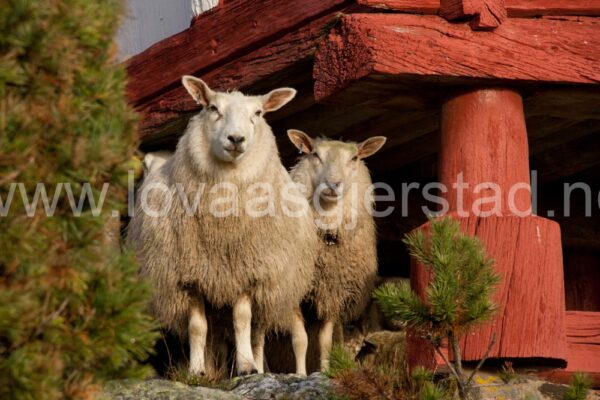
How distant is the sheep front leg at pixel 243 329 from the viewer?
8.51m

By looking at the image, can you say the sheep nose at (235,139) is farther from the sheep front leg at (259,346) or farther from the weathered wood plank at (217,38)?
the sheep front leg at (259,346)

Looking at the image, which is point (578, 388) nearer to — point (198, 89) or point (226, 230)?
point (226, 230)

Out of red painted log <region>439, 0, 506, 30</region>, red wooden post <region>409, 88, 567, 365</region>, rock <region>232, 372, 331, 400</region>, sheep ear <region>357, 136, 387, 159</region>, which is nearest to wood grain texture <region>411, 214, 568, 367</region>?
red wooden post <region>409, 88, 567, 365</region>

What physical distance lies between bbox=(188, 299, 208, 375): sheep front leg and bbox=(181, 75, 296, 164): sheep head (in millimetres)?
1128

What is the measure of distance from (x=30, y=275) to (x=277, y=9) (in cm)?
520

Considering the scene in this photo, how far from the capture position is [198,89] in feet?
29.8

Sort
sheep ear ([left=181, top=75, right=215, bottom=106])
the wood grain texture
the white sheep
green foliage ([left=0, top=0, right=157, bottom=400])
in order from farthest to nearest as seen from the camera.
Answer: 1. sheep ear ([left=181, top=75, right=215, bottom=106])
2. the white sheep
3. the wood grain texture
4. green foliage ([left=0, top=0, right=157, bottom=400])

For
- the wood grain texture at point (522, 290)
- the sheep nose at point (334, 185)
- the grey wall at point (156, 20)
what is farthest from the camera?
the grey wall at point (156, 20)

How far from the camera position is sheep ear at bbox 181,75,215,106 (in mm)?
9000

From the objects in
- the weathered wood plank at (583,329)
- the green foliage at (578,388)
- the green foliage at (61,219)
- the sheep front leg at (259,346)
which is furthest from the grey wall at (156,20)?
the green foliage at (61,219)

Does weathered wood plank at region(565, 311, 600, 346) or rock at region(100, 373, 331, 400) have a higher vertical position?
weathered wood plank at region(565, 311, 600, 346)

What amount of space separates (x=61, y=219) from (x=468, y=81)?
4.31 metres

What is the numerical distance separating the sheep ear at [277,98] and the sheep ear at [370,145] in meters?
1.15

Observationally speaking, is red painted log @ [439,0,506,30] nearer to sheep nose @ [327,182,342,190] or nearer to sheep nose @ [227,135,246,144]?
sheep nose @ [227,135,246,144]
